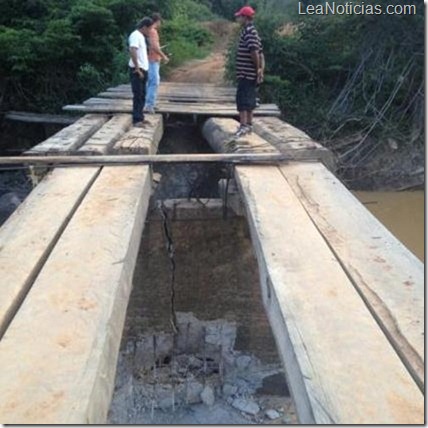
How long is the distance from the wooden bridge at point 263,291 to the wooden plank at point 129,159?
0.01 m

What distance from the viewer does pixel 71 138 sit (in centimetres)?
555

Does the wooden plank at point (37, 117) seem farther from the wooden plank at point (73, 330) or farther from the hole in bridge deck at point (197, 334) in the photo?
the wooden plank at point (73, 330)

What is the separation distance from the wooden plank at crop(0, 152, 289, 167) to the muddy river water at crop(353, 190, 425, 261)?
206 inches

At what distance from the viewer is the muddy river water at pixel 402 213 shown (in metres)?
9.70

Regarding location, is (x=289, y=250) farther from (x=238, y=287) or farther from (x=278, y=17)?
(x=278, y=17)

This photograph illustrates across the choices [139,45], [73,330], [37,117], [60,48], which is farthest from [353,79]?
[73,330]

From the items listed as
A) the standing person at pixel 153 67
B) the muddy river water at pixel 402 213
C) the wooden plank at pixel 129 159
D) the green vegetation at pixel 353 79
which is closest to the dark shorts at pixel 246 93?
the wooden plank at pixel 129 159

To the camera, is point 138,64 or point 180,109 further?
point 180,109

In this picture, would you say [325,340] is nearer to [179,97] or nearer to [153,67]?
[153,67]

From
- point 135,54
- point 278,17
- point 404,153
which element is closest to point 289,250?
point 135,54

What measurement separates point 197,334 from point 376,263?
3712 millimetres

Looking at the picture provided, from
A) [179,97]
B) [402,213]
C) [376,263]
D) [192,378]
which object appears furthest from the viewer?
[402,213]

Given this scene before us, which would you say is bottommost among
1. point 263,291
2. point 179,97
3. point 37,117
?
point 263,291

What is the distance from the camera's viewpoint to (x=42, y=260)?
9.32 feet
